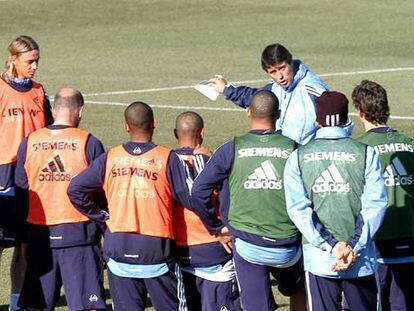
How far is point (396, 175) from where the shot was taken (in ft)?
33.1

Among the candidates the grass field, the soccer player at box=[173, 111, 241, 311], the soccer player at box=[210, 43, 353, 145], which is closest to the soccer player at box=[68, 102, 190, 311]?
the soccer player at box=[173, 111, 241, 311]

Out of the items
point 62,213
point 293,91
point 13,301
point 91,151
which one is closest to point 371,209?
point 91,151

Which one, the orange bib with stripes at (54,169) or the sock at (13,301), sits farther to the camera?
the sock at (13,301)

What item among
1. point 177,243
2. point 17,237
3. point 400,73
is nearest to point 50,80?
point 400,73

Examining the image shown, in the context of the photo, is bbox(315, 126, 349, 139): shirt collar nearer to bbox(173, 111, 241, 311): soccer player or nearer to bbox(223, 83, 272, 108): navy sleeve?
bbox(173, 111, 241, 311): soccer player

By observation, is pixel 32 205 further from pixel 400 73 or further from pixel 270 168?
pixel 400 73

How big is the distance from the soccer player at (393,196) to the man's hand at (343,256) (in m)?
0.97

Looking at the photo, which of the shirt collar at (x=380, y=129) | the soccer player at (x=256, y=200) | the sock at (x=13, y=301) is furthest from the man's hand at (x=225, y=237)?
the sock at (x=13, y=301)

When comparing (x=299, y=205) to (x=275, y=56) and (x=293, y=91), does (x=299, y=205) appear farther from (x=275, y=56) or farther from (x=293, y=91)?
(x=293, y=91)

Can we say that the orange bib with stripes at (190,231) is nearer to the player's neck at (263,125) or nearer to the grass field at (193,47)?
the player's neck at (263,125)

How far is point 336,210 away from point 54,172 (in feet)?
8.18

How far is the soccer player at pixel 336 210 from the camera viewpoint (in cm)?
922

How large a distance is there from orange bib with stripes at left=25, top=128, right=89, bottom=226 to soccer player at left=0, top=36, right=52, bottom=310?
4.47 ft

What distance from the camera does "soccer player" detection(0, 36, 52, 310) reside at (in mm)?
12023
